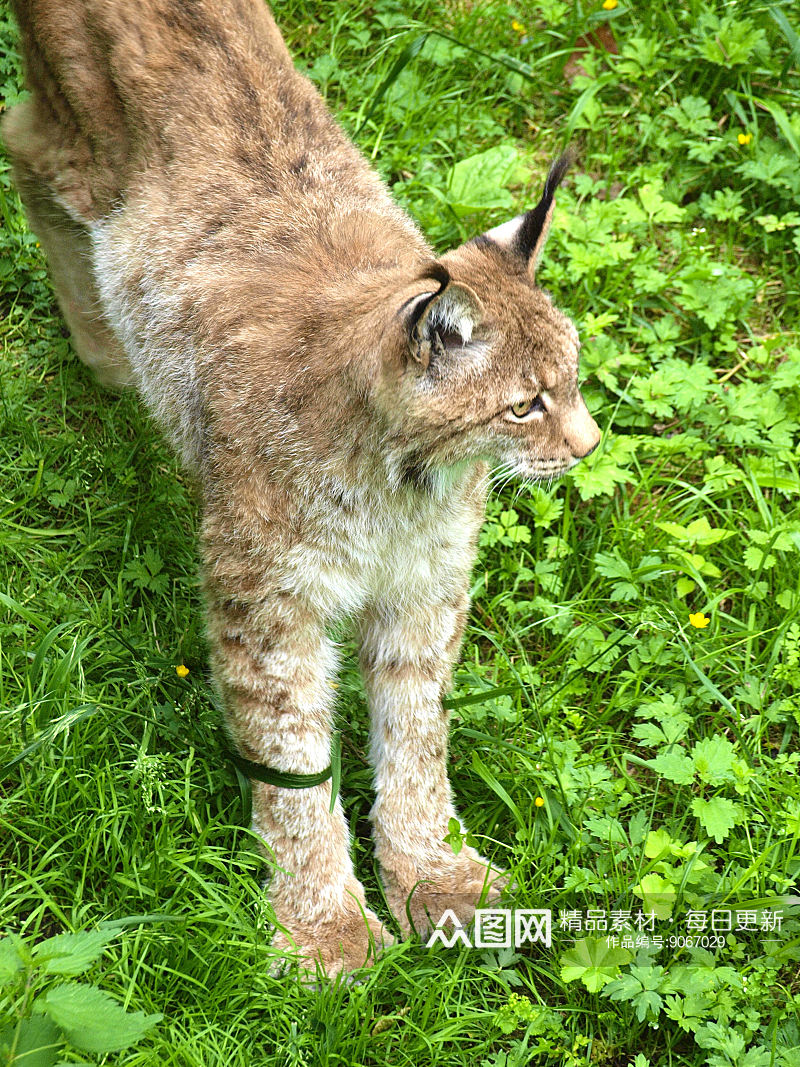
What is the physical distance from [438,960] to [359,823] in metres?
0.63

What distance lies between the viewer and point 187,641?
4176mm

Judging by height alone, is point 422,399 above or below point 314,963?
above

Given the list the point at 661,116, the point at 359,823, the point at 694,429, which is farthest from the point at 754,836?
the point at 661,116

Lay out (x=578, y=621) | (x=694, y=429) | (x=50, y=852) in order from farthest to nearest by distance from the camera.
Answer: (x=694, y=429) → (x=578, y=621) → (x=50, y=852)

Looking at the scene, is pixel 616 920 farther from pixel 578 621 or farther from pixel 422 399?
pixel 422 399

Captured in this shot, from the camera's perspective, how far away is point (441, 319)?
3.10 meters

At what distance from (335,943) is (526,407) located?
1.70m

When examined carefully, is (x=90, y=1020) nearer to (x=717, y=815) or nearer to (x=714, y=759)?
(x=717, y=815)

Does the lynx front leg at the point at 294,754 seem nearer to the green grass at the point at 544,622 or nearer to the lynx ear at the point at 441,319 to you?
the green grass at the point at 544,622

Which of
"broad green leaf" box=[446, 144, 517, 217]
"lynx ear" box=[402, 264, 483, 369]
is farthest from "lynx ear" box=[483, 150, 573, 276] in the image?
"broad green leaf" box=[446, 144, 517, 217]

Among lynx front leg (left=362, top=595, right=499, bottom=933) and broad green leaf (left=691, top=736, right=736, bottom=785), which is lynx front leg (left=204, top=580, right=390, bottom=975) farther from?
broad green leaf (left=691, top=736, right=736, bottom=785)

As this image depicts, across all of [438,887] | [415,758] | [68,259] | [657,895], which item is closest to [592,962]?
[657,895]

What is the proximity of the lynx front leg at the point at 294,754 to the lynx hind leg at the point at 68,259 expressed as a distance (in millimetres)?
1439

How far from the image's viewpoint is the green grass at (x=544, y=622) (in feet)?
11.3
